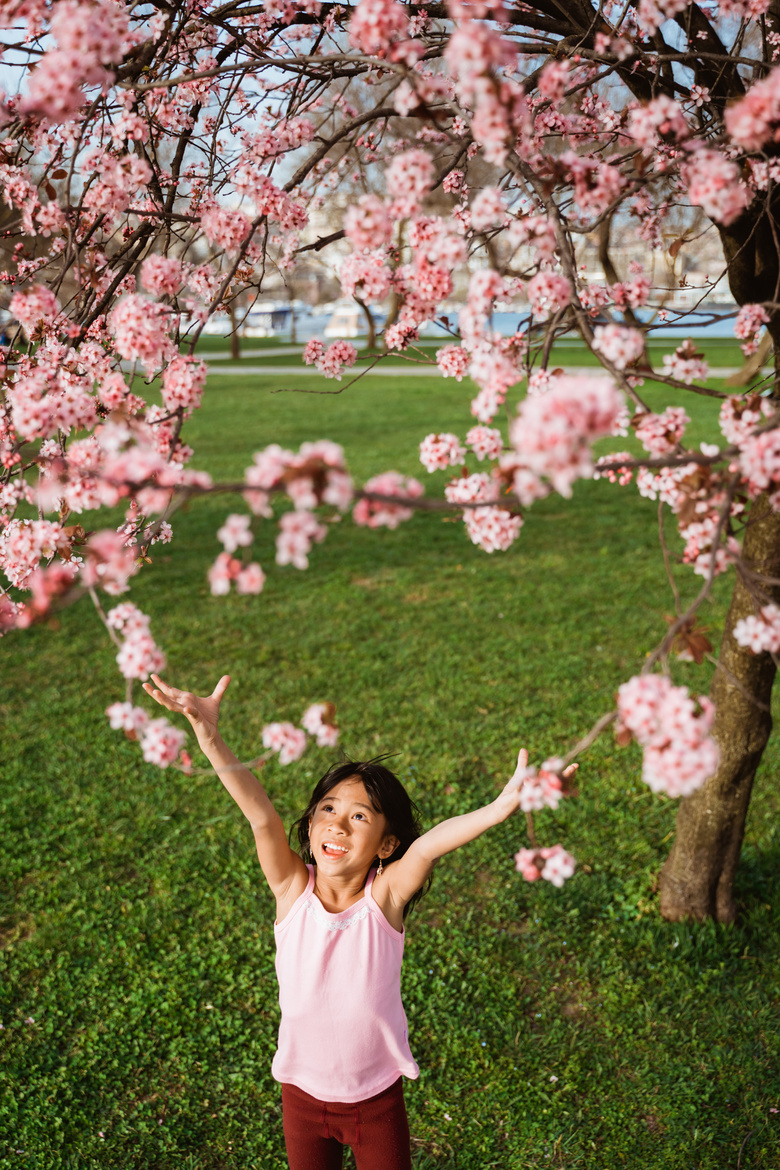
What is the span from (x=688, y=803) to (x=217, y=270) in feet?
7.77

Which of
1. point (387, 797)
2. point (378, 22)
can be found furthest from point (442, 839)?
point (378, 22)

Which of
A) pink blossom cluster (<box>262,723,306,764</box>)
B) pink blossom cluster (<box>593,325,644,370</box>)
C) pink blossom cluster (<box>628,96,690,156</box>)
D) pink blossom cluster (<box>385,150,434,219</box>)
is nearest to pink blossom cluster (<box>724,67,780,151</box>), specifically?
pink blossom cluster (<box>628,96,690,156</box>)

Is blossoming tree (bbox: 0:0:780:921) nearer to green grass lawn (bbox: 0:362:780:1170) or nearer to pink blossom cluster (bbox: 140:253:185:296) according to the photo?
pink blossom cluster (bbox: 140:253:185:296)

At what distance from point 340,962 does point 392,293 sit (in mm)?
1465

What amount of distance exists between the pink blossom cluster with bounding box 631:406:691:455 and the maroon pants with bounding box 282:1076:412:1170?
152 centimetres

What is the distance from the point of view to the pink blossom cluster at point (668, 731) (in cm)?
108

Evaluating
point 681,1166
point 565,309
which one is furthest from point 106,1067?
point 565,309

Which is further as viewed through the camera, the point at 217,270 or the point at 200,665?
the point at 200,665

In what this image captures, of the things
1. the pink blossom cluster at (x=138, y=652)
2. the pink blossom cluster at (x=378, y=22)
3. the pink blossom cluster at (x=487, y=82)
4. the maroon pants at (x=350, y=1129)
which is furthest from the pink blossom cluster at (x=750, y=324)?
the maroon pants at (x=350, y=1129)

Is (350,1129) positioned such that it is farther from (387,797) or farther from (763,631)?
(763,631)

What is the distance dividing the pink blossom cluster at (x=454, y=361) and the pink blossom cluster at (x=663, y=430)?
40cm

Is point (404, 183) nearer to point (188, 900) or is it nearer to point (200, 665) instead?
point (188, 900)

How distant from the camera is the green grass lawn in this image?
263cm

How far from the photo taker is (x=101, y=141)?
197cm
